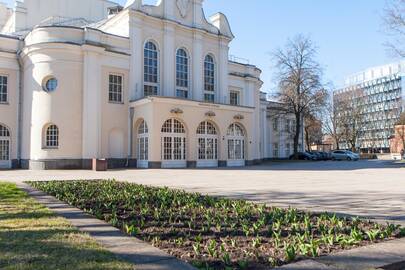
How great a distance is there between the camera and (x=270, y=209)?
8156mm

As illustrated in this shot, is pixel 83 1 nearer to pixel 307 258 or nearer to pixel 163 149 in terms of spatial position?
pixel 163 149

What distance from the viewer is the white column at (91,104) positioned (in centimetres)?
2991

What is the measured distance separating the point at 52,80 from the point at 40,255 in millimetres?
28015

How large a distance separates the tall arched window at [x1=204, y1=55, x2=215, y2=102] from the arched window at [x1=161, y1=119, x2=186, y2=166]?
734 cm

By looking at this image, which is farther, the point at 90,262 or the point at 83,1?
the point at 83,1

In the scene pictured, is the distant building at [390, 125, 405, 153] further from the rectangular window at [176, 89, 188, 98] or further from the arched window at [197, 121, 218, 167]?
the rectangular window at [176, 89, 188, 98]

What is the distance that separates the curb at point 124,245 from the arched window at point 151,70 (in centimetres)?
2683

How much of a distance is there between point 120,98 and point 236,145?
11672mm

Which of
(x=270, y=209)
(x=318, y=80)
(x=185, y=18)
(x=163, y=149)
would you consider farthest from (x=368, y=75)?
(x=270, y=209)

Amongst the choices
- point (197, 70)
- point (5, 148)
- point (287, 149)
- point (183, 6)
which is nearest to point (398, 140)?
point (287, 149)

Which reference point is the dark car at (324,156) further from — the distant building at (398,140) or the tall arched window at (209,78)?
the tall arched window at (209,78)

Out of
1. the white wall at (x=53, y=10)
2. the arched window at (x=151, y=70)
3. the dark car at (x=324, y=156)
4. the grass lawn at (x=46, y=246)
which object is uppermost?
the white wall at (x=53, y=10)

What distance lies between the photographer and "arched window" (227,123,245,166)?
3553cm

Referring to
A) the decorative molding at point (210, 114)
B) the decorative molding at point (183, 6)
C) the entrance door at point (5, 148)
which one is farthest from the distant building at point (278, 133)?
the entrance door at point (5, 148)
